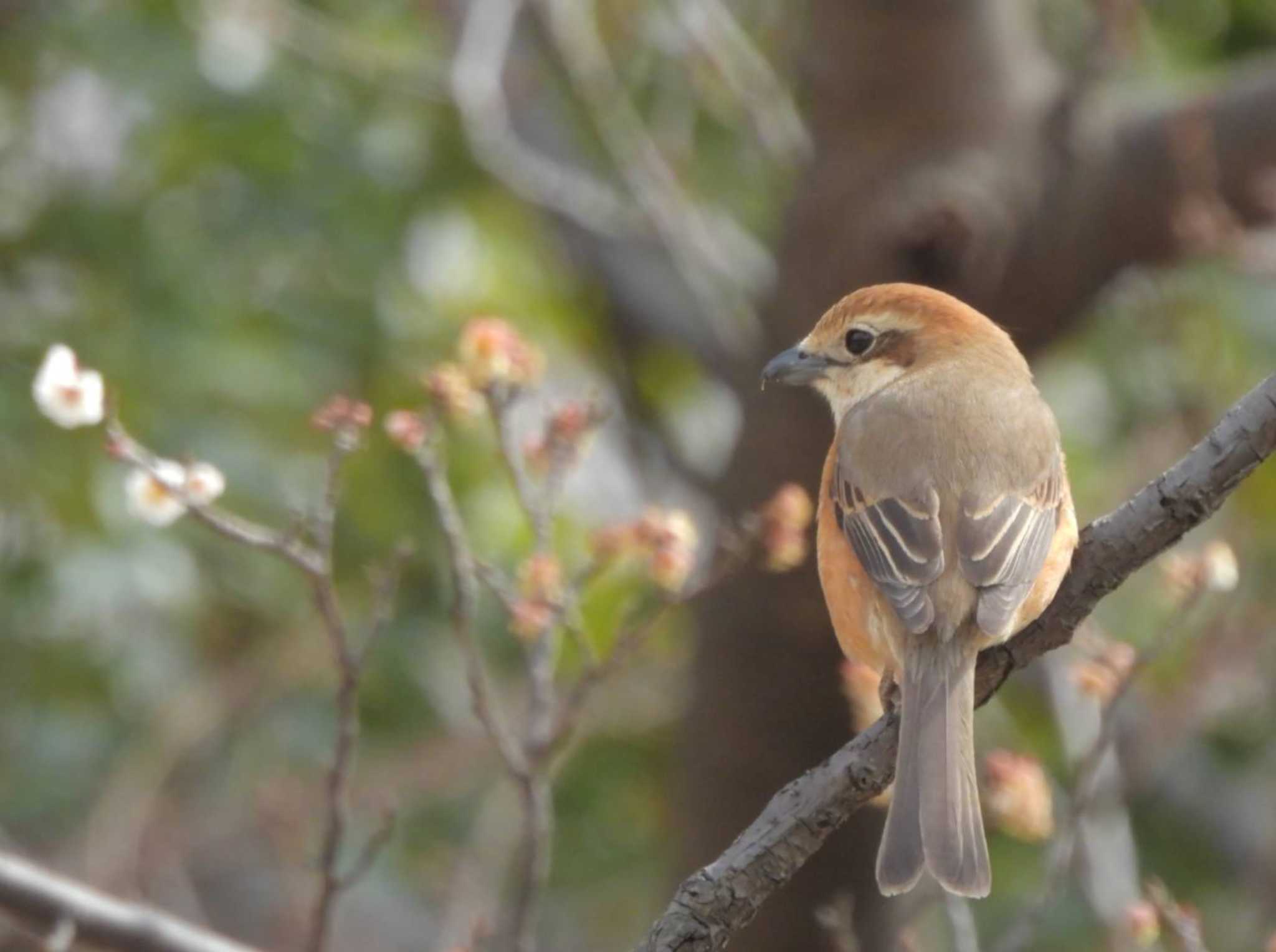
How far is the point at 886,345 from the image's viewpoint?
435 cm

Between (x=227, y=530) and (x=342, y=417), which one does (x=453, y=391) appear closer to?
(x=342, y=417)

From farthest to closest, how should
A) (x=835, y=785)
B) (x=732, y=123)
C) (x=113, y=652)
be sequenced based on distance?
1. (x=732, y=123)
2. (x=113, y=652)
3. (x=835, y=785)

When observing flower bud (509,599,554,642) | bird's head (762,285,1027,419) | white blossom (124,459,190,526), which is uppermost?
white blossom (124,459,190,526)

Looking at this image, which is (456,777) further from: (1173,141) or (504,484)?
(1173,141)

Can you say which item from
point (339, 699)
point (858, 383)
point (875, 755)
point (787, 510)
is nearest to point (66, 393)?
point (339, 699)

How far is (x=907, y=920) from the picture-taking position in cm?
367

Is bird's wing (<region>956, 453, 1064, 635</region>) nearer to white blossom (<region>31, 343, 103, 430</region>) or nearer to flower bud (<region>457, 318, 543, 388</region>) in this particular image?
flower bud (<region>457, 318, 543, 388</region>)

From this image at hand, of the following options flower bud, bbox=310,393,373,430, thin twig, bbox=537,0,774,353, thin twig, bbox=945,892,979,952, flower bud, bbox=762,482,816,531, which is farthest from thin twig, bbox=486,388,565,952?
thin twig, bbox=537,0,774,353

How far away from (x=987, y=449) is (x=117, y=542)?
2.46m

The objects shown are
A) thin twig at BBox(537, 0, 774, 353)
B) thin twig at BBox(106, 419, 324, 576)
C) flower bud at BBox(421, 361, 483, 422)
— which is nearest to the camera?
thin twig at BBox(106, 419, 324, 576)

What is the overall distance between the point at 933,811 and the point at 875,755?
8.9 inches

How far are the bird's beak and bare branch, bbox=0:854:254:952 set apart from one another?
173 centimetres

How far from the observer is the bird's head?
4.28 metres

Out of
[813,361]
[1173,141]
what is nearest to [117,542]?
[813,361]
